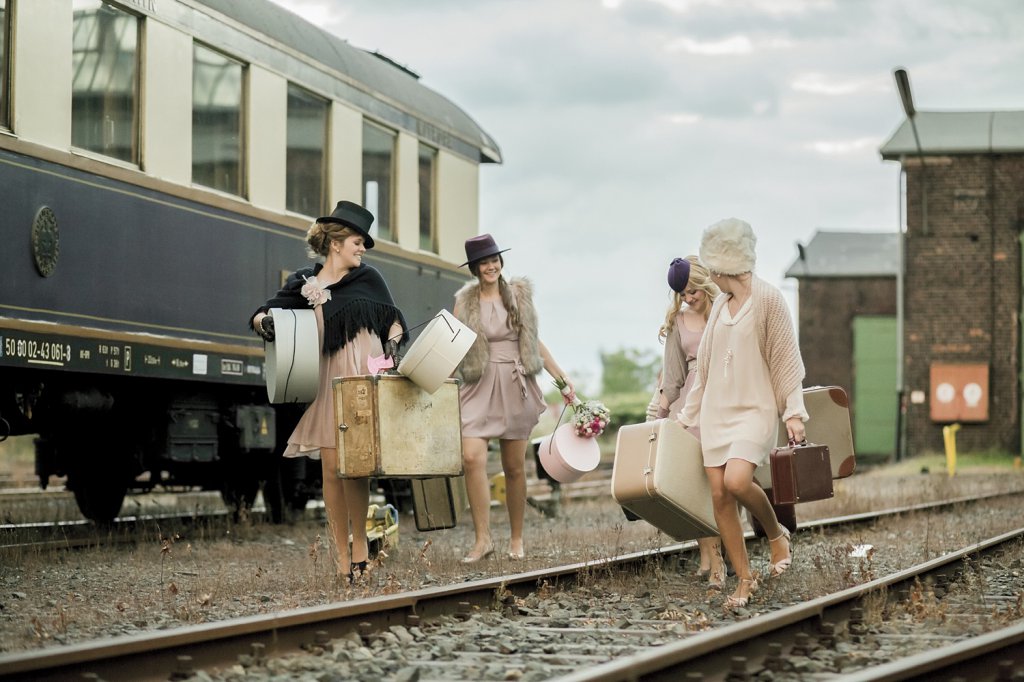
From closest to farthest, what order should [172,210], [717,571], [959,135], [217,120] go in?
[717,571] → [172,210] → [217,120] → [959,135]

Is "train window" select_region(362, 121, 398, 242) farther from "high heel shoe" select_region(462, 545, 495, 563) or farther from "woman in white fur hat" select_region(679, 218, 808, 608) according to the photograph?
"woman in white fur hat" select_region(679, 218, 808, 608)

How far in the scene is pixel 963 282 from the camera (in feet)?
112

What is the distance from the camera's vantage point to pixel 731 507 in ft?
22.4

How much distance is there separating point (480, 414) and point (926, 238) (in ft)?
89.4

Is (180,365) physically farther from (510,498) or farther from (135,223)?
(510,498)

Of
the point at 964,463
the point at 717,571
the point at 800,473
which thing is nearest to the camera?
the point at 800,473

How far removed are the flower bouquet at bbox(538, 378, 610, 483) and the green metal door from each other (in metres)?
34.0

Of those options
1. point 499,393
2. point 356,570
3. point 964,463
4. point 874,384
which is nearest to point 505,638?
point 356,570

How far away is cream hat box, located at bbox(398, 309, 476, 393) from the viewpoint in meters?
7.34

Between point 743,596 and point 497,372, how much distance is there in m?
2.70

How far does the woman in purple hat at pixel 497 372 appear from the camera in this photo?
884 centimetres

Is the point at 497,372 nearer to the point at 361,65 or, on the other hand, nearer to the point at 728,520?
the point at 728,520

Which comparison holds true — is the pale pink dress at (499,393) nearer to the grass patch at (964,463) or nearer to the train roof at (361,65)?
the train roof at (361,65)

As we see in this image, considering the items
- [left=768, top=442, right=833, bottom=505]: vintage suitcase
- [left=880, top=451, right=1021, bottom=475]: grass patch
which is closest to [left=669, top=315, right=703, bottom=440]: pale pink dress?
[left=768, top=442, right=833, bottom=505]: vintage suitcase
